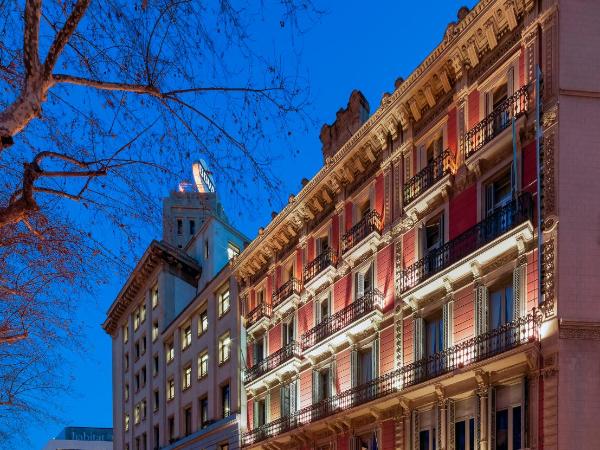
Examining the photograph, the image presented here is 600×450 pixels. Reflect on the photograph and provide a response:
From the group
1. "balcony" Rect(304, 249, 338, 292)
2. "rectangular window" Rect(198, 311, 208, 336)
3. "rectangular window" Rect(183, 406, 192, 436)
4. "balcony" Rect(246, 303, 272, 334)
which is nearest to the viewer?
"balcony" Rect(304, 249, 338, 292)

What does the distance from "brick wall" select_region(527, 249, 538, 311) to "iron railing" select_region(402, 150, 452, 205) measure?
14.9 ft

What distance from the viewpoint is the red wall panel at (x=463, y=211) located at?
2139 centimetres

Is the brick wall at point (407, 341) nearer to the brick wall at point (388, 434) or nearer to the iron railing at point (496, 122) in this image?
the brick wall at point (388, 434)

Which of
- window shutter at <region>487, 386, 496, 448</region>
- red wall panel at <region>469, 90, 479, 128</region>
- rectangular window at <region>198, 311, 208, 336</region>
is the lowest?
window shutter at <region>487, 386, 496, 448</region>

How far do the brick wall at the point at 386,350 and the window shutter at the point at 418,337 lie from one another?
1.36 meters

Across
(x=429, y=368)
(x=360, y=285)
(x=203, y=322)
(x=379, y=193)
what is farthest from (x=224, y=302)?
(x=429, y=368)

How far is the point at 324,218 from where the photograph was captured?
103 feet

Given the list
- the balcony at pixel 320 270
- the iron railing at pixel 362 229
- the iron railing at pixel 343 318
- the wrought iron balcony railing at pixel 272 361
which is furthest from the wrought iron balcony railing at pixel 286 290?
the iron railing at pixel 362 229

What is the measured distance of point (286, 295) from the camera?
33438 millimetres

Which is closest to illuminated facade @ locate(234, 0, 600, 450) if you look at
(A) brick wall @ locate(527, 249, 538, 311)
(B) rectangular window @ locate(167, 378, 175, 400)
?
(A) brick wall @ locate(527, 249, 538, 311)

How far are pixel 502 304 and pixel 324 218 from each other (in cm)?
1244

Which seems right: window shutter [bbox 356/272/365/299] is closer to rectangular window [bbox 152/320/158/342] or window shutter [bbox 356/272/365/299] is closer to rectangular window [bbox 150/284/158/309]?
rectangular window [bbox 152/320/158/342]

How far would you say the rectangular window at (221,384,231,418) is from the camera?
130 ft

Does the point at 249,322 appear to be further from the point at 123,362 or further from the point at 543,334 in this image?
the point at 123,362
